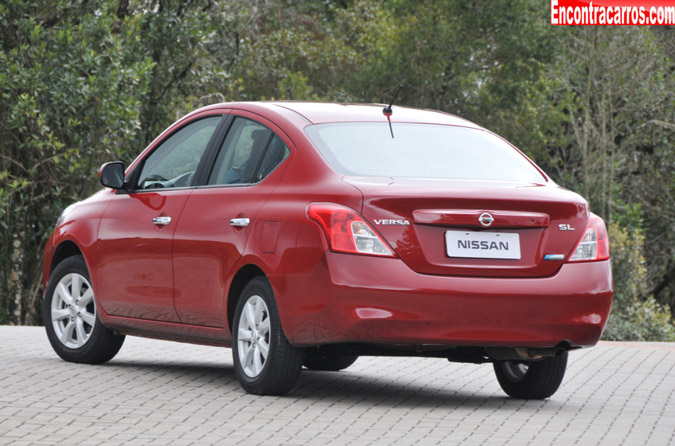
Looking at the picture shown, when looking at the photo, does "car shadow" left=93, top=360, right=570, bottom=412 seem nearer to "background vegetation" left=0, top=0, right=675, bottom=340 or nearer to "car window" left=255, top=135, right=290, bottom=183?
"car window" left=255, top=135, right=290, bottom=183

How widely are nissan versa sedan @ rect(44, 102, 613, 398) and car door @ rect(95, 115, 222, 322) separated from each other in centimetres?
2

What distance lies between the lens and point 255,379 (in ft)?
24.9

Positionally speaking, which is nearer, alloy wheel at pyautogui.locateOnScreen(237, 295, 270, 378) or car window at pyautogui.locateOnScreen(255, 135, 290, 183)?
alloy wheel at pyautogui.locateOnScreen(237, 295, 270, 378)

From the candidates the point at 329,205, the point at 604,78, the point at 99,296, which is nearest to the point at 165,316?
the point at 99,296

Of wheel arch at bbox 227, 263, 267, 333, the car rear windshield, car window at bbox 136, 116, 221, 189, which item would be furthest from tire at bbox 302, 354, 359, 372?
the car rear windshield

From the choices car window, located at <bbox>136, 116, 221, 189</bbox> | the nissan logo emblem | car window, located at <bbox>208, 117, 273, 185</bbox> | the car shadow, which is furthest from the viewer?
car window, located at <bbox>136, 116, 221, 189</bbox>

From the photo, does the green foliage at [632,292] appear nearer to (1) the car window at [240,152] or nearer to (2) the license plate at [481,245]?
(1) the car window at [240,152]

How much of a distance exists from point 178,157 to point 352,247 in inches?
93.4

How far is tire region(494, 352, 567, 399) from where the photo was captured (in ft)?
26.6

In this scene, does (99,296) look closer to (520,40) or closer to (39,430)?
(39,430)

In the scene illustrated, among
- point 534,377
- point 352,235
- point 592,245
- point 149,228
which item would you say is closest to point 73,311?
point 149,228

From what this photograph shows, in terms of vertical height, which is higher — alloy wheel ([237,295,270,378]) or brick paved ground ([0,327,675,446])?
alloy wheel ([237,295,270,378])

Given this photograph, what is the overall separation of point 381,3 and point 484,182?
27.8 meters

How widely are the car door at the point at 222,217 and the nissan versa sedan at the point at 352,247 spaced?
0.04 feet
